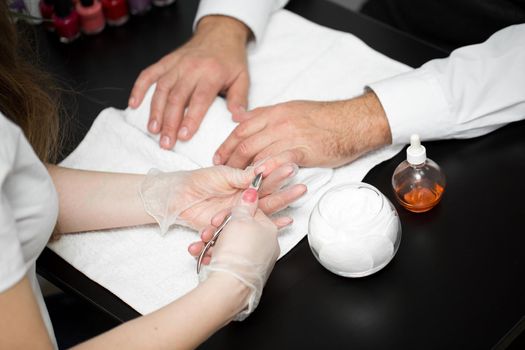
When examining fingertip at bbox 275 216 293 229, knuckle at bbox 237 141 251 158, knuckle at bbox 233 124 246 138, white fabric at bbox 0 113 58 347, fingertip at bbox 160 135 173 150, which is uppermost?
white fabric at bbox 0 113 58 347

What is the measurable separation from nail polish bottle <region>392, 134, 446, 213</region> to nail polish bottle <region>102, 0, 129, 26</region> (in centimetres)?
77

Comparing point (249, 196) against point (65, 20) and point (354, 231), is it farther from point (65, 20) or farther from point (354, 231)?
point (65, 20)

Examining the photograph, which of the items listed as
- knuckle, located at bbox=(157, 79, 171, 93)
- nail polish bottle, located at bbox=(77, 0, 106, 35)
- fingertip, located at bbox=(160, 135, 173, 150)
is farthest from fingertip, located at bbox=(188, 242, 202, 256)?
nail polish bottle, located at bbox=(77, 0, 106, 35)

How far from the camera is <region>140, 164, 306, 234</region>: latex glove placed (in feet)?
3.61

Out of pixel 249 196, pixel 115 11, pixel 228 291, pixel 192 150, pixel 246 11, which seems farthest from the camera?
pixel 115 11

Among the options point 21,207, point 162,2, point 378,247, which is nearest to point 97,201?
point 21,207

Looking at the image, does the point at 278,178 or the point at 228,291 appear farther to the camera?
the point at 278,178

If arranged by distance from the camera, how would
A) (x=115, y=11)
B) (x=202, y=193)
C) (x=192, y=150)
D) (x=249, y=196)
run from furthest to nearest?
1. (x=115, y=11)
2. (x=192, y=150)
3. (x=202, y=193)
4. (x=249, y=196)

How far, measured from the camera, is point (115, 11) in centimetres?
152

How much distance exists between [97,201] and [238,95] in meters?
0.33

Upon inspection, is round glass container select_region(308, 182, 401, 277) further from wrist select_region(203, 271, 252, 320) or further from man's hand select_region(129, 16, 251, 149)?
man's hand select_region(129, 16, 251, 149)

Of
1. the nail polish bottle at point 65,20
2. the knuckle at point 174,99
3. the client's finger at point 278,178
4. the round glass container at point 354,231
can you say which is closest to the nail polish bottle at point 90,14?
the nail polish bottle at point 65,20

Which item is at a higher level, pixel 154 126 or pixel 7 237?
pixel 7 237

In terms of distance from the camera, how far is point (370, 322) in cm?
96
